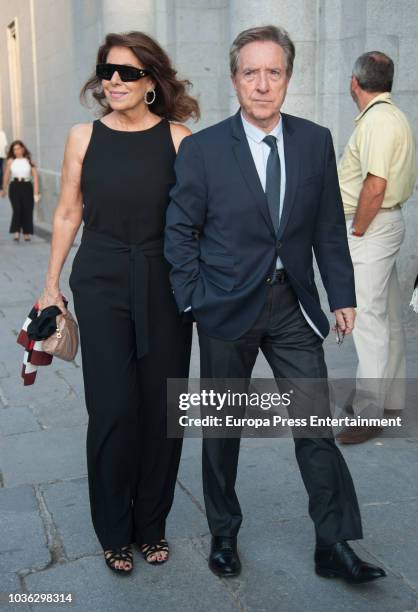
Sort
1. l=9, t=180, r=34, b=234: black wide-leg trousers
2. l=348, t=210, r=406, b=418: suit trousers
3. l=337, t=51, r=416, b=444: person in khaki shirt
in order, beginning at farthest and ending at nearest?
1. l=9, t=180, r=34, b=234: black wide-leg trousers
2. l=348, t=210, r=406, b=418: suit trousers
3. l=337, t=51, r=416, b=444: person in khaki shirt

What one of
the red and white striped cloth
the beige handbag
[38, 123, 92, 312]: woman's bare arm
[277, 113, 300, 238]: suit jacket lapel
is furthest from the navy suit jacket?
the red and white striped cloth

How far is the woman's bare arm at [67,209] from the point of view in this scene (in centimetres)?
298

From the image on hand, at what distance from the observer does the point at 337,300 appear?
304cm

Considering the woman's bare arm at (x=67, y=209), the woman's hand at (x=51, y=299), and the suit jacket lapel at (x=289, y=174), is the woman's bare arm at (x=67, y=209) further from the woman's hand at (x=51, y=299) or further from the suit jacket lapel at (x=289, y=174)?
the suit jacket lapel at (x=289, y=174)

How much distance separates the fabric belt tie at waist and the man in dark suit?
11cm

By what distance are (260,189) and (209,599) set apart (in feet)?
4.63

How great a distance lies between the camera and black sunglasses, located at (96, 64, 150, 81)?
9.61 ft

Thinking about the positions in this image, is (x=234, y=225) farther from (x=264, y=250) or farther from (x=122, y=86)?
(x=122, y=86)

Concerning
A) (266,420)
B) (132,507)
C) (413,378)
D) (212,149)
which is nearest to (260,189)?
(212,149)

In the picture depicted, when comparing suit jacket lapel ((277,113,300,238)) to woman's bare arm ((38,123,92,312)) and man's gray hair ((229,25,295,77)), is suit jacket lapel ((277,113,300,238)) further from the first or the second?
woman's bare arm ((38,123,92,312))

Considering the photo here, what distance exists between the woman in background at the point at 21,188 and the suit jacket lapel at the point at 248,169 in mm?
11267

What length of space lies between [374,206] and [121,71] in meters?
1.81

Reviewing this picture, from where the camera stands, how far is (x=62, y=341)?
3111 mm

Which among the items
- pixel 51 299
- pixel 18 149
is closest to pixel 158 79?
pixel 51 299
